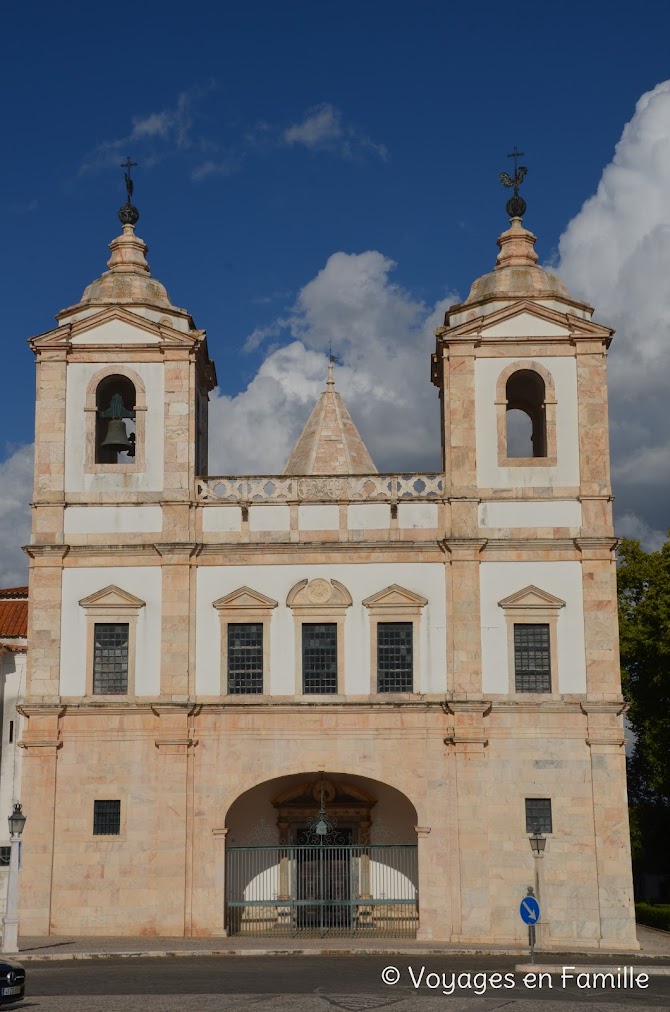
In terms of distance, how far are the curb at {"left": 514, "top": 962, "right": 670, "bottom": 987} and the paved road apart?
365mm

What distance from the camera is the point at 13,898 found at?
2581 cm

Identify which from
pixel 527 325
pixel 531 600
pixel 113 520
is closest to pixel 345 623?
pixel 531 600

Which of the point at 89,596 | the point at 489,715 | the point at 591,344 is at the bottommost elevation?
the point at 489,715

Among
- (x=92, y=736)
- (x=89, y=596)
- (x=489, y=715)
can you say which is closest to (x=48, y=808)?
(x=92, y=736)

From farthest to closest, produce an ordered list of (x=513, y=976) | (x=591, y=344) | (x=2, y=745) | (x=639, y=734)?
(x=639, y=734)
(x=2, y=745)
(x=591, y=344)
(x=513, y=976)

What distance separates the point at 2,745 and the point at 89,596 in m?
7.05

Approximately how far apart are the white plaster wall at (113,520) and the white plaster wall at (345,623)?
5.00 ft

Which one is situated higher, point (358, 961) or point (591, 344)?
point (591, 344)

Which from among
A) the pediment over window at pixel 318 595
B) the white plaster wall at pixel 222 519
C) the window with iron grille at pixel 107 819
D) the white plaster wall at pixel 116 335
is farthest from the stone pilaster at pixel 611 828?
the white plaster wall at pixel 116 335

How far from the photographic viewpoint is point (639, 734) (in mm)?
44469

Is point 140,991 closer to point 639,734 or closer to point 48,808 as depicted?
point 48,808

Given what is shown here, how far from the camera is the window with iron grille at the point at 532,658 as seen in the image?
96.1ft

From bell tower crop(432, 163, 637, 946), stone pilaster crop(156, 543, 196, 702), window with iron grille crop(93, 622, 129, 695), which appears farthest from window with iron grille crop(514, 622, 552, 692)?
window with iron grille crop(93, 622, 129, 695)

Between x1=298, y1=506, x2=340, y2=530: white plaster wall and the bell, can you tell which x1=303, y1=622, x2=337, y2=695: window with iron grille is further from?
the bell
